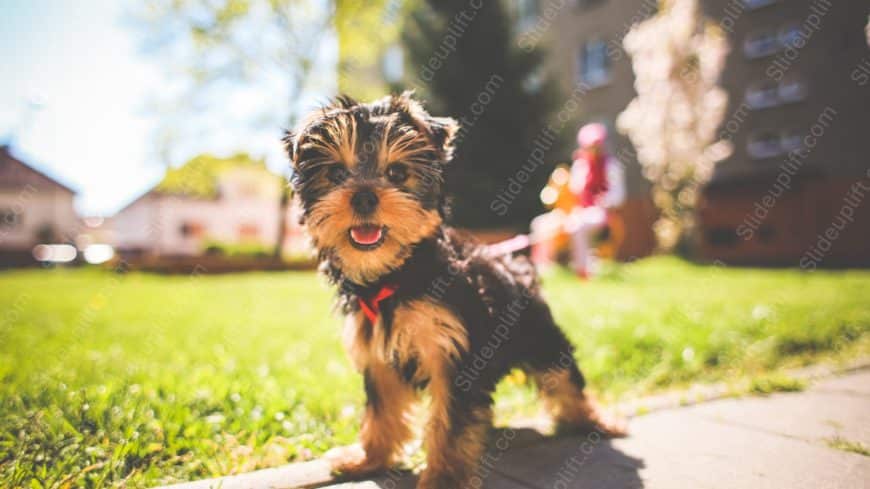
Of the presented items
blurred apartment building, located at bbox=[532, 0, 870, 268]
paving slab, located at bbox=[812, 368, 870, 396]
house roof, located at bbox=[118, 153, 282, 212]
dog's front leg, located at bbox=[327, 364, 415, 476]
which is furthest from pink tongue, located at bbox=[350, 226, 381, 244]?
house roof, located at bbox=[118, 153, 282, 212]

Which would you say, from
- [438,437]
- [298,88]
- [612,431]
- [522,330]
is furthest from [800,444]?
[298,88]

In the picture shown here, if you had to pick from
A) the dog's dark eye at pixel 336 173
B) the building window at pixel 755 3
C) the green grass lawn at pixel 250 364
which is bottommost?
the green grass lawn at pixel 250 364

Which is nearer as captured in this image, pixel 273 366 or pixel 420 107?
pixel 420 107

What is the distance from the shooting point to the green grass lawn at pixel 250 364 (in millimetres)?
2705

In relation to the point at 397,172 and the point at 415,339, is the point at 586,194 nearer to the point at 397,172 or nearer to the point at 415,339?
the point at 397,172

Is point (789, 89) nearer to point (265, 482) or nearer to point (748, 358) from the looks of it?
point (748, 358)

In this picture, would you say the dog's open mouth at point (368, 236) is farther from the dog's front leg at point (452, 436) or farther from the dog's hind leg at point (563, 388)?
the dog's hind leg at point (563, 388)

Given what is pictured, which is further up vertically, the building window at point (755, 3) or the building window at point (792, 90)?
the building window at point (755, 3)

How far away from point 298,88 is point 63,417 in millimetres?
22102

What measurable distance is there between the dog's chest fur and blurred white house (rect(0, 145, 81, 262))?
4970 cm

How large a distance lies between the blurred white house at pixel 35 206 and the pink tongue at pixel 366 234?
4965 cm

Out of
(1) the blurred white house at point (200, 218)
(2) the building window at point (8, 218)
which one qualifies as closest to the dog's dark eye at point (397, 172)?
(1) the blurred white house at point (200, 218)

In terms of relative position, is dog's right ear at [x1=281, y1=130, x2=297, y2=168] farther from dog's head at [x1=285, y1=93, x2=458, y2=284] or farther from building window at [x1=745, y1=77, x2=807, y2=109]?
building window at [x1=745, y1=77, x2=807, y2=109]

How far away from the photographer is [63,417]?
2.88 metres
